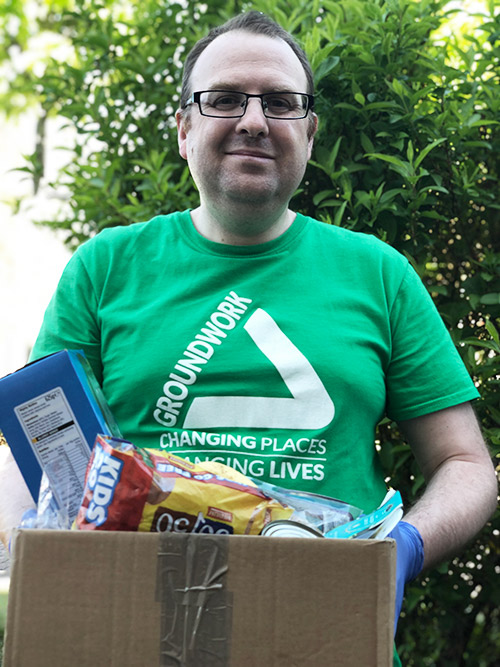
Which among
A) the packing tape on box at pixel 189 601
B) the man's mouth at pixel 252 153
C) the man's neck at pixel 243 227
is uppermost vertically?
the man's mouth at pixel 252 153

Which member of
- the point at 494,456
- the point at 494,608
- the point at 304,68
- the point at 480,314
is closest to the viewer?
the point at 304,68

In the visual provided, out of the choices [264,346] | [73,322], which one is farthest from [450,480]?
[73,322]

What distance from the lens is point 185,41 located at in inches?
123

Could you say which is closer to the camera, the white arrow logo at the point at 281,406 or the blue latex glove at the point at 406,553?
the blue latex glove at the point at 406,553

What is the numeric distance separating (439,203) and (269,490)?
4.71ft

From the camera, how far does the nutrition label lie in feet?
4.43

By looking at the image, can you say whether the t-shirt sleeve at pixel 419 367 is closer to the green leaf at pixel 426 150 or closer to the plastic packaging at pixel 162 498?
the green leaf at pixel 426 150

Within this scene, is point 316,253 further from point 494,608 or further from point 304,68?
point 494,608

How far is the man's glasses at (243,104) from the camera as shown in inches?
76.9

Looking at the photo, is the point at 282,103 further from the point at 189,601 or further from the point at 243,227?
the point at 189,601

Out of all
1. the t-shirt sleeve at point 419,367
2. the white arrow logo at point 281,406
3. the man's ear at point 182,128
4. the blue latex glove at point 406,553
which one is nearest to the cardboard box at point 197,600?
the blue latex glove at point 406,553

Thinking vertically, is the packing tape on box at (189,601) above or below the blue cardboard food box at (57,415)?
below

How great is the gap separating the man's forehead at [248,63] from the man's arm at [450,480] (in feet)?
3.10

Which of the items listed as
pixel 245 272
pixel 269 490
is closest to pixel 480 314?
pixel 245 272
